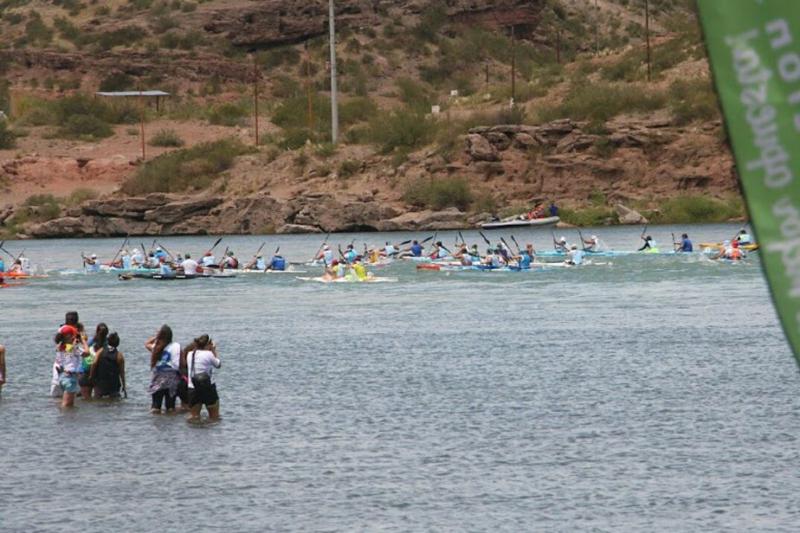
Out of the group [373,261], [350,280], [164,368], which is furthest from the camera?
[373,261]

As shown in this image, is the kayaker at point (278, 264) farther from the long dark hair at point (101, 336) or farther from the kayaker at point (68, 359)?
the long dark hair at point (101, 336)

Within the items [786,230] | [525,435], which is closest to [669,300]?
[525,435]

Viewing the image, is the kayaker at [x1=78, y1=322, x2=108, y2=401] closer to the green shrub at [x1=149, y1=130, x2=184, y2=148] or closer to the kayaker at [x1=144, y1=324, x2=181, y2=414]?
the kayaker at [x1=144, y1=324, x2=181, y2=414]

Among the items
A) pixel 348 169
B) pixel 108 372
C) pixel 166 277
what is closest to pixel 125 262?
pixel 166 277

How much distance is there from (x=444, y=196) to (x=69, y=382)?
244ft

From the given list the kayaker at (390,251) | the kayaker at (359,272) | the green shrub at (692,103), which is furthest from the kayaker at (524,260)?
the green shrub at (692,103)

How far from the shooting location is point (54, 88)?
5655 inches

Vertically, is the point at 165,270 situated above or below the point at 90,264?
below

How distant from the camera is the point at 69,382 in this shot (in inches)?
1039

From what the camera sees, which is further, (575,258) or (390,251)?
(390,251)

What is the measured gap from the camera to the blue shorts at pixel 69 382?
26.4 m

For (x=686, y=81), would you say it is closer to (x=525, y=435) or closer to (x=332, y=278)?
(x=332, y=278)

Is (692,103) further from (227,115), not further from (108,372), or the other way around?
(108,372)

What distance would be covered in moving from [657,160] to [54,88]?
66242 mm
